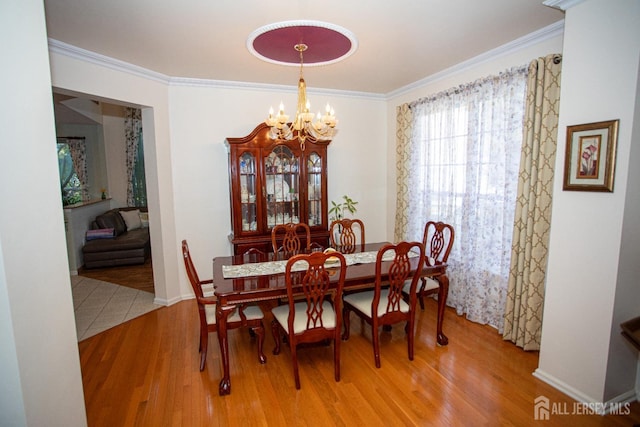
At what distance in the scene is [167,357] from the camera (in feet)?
8.85

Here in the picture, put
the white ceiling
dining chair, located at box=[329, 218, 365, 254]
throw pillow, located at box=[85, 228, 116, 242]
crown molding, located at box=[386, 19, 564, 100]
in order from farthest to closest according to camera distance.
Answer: throw pillow, located at box=[85, 228, 116, 242]
dining chair, located at box=[329, 218, 365, 254]
crown molding, located at box=[386, 19, 564, 100]
the white ceiling

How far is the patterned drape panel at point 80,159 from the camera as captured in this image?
6539 mm

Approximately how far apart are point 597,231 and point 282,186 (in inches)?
116

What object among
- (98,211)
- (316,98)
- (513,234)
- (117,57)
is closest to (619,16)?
(513,234)

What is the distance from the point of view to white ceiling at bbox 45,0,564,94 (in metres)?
2.10

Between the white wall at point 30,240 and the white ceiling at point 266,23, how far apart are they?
105cm

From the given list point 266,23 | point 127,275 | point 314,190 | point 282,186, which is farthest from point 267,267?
point 127,275

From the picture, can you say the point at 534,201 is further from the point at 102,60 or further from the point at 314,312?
the point at 102,60

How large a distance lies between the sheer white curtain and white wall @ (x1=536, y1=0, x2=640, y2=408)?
2.40 ft

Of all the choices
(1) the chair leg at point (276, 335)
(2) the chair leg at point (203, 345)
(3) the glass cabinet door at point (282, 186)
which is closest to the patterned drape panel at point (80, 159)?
(3) the glass cabinet door at point (282, 186)

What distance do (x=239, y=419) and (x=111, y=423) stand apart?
0.78 metres

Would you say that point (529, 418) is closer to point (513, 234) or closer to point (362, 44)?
→ point (513, 234)

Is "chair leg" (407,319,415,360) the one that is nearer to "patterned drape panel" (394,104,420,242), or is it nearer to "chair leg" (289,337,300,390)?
"chair leg" (289,337,300,390)

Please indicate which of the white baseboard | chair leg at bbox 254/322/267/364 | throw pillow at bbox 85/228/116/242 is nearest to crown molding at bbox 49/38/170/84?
chair leg at bbox 254/322/267/364
